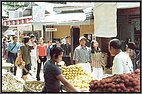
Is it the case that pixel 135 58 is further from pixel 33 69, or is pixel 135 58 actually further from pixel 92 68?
pixel 33 69

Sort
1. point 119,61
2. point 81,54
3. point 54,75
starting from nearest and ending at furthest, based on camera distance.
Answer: point 54,75
point 119,61
point 81,54

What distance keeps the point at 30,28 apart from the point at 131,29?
8.34ft

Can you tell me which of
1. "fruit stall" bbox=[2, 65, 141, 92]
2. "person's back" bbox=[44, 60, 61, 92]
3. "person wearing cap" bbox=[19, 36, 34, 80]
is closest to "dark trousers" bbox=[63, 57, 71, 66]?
"person wearing cap" bbox=[19, 36, 34, 80]

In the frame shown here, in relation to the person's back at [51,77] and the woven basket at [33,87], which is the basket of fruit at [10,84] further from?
the person's back at [51,77]

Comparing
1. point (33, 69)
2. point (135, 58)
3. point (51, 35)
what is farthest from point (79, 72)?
point (33, 69)

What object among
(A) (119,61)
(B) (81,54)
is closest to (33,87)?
(A) (119,61)

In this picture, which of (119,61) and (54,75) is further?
(119,61)

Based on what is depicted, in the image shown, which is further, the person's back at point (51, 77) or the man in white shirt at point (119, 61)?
the man in white shirt at point (119, 61)

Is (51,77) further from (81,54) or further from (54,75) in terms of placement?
(81,54)

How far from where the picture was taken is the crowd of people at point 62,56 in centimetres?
439

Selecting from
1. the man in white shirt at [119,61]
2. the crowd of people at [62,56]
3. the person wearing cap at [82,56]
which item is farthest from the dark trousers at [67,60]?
the man in white shirt at [119,61]

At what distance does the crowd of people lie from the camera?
4387 mm

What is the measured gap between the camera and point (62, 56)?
6527mm

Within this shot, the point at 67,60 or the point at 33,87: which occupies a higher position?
the point at 67,60
